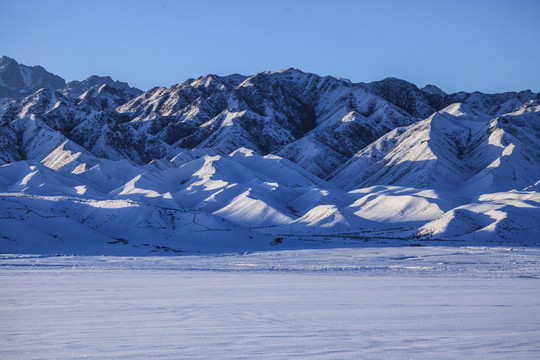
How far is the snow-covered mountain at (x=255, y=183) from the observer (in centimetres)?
6888

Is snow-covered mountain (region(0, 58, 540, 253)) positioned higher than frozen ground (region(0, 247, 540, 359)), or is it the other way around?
snow-covered mountain (region(0, 58, 540, 253))

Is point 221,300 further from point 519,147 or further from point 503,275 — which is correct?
point 519,147

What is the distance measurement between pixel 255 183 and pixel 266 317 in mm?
114520

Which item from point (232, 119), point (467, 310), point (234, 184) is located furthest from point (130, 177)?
point (467, 310)

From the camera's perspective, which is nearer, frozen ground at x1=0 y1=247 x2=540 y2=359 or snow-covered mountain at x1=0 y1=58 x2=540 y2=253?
frozen ground at x1=0 y1=247 x2=540 y2=359

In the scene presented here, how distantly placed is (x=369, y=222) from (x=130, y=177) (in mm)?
69862

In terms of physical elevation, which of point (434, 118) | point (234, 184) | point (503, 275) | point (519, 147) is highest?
point (434, 118)

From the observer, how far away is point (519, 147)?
144750mm

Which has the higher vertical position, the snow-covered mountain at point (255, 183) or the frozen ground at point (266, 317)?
the snow-covered mountain at point (255, 183)

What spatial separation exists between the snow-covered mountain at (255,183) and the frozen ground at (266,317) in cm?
3476

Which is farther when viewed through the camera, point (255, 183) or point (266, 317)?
point (255, 183)

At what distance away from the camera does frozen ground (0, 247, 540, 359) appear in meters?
13.1

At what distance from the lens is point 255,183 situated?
131500 mm

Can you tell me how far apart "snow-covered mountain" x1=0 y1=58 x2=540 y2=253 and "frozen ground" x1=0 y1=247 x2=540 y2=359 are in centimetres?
3476
